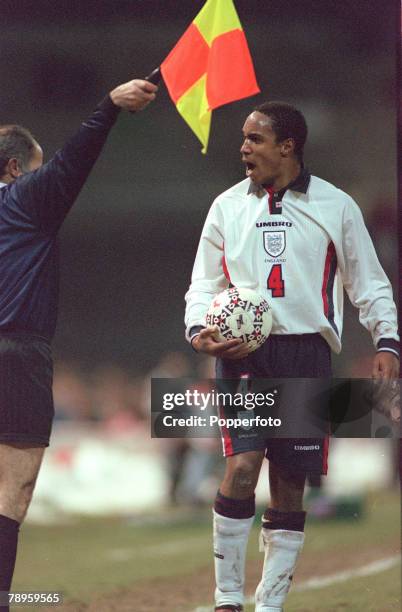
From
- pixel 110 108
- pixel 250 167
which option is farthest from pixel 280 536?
pixel 110 108

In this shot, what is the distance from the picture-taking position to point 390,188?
590cm

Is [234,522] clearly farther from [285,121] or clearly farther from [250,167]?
[285,121]

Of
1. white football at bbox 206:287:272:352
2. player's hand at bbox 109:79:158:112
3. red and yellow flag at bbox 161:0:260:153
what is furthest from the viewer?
red and yellow flag at bbox 161:0:260:153

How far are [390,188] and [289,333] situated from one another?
5.49 ft

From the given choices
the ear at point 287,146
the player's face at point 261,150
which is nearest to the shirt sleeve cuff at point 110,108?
the player's face at point 261,150

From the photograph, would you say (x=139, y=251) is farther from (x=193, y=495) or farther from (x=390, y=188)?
(x=390, y=188)

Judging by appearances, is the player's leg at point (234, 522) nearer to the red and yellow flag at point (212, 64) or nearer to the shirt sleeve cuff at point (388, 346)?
the shirt sleeve cuff at point (388, 346)

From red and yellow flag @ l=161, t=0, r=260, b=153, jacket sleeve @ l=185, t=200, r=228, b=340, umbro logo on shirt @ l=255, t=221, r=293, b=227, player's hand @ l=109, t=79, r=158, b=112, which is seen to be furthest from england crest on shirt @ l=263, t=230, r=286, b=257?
player's hand @ l=109, t=79, r=158, b=112

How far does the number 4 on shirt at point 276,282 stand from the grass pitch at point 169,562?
1627 mm

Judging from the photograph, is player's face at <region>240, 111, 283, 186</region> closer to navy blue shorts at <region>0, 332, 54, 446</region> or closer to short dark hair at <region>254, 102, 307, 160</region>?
short dark hair at <region>254, 102, 307, 160</region>

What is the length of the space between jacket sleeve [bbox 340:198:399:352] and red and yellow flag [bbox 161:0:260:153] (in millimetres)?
766

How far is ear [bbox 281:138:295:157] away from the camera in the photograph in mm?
4664

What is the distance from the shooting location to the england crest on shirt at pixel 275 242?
15.1 ft

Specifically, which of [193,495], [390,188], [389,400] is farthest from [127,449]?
[389,400]
